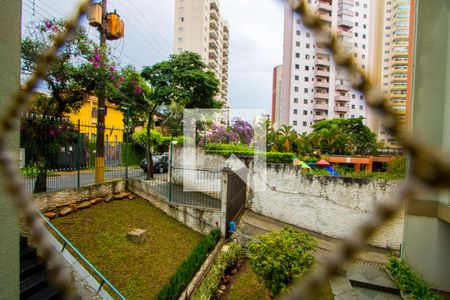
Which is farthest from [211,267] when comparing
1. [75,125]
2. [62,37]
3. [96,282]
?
[62,37]

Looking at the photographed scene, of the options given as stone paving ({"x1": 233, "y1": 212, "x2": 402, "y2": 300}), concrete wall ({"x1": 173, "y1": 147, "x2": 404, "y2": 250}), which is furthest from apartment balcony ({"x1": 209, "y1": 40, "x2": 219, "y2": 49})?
stone paving ({"x1": 233, "y1": 212, "x2": 402, "y2": 300})

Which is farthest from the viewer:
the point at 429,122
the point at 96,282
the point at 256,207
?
the point at 256,207

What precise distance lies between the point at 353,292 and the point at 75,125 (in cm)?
892

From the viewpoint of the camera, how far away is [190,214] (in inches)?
323

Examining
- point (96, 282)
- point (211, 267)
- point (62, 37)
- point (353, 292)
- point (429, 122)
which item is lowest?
point (353, 292)

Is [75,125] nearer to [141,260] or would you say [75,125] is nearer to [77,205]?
[77,205]

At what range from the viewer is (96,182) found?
7883mm

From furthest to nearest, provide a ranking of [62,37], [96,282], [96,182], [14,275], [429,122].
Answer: [96,182] < [429,122] < [96,282] < [14,275] < [62,37]

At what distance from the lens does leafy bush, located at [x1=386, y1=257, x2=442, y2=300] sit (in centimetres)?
543

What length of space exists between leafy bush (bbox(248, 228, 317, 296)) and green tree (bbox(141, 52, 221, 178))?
676 centimetres

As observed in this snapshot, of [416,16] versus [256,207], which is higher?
[416,16]

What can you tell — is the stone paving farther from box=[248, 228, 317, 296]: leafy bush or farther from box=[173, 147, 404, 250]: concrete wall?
box=[173, 147, 404, 250]: concrete wall

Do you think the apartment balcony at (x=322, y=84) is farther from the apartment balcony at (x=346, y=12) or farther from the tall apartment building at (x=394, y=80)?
the tall apartment building at (x=394, y=80)

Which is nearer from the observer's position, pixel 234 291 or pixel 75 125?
pixel 234 291
